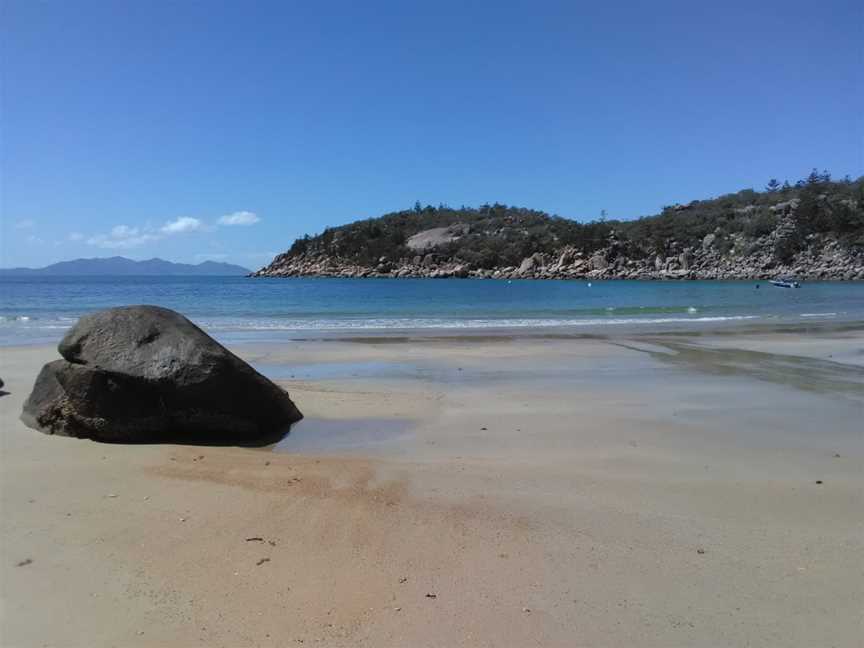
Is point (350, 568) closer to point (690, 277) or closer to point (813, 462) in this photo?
point (813, 462)

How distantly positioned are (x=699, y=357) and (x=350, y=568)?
43.4 ft

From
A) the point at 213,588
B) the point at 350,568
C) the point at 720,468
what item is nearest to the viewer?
the point at 213,588

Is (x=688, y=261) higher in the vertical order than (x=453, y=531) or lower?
higher

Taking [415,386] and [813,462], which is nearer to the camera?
[813,462]

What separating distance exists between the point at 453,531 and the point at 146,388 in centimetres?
418

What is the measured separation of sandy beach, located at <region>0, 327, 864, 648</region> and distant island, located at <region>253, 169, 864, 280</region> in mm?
99186

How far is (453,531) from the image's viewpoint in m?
4.66

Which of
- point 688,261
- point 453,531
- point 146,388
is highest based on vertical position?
point 688,261

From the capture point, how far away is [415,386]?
11.1 metres

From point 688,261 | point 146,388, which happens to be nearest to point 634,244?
point 688,261

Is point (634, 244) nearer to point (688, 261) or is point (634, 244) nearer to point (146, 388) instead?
point (688, 261)

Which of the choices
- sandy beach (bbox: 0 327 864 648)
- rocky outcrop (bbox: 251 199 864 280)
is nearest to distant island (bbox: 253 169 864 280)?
rocky outcrop (bbox: 251 199 864 280)

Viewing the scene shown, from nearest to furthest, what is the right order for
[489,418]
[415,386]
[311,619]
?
[311,619]
[489,418]
[415,386]

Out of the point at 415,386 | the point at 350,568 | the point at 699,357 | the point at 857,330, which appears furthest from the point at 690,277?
the point at 350,568
